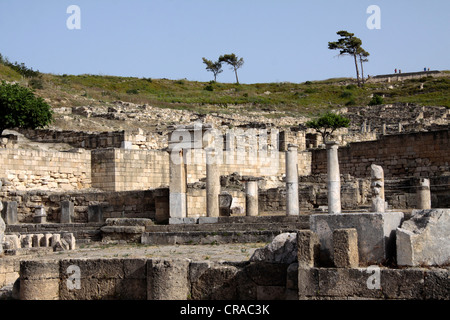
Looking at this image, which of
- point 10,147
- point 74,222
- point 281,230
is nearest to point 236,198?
point 74,222

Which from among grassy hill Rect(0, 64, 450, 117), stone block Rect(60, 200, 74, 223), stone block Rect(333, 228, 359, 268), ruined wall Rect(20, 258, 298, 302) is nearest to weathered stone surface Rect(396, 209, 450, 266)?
stone block Rect(333, 228, 359, 268)

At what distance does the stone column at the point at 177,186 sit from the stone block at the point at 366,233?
1005cm

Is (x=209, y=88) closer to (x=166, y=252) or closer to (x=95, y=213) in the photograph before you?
(x=95, y=213)

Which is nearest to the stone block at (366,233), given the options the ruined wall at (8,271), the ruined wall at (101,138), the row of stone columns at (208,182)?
the ruined wall at (8,271)

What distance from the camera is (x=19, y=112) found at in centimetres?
3372

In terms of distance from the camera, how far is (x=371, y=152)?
30.5 metres

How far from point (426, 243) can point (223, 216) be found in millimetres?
10439

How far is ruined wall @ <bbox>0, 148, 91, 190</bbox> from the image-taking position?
2447 cm

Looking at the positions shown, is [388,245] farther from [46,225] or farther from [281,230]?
[46,225]

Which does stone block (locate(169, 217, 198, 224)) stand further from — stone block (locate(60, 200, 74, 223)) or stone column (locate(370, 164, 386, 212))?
stone column (locate(370, 164, 386, 212))

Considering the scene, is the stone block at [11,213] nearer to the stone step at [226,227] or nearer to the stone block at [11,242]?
the stone step at [226,227]

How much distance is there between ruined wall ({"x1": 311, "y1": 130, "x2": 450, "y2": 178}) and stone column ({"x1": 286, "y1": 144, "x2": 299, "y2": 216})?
428 inches

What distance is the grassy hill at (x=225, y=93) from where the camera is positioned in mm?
52375
